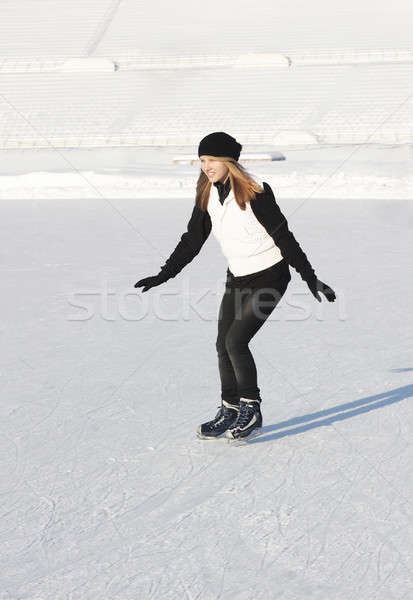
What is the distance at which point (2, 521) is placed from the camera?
9.82 ft

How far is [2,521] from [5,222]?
8.77 m

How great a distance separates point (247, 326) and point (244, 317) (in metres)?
0.04

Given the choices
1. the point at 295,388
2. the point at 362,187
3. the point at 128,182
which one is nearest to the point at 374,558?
the point at 295,388

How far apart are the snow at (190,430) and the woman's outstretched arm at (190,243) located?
2.40ft

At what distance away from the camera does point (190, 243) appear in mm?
3703

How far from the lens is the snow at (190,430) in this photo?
8.65ft

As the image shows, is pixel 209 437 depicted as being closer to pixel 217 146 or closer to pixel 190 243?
pixel 190 243

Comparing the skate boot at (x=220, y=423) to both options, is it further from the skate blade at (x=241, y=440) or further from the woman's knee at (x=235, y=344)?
the woman's knee at (x=235, y=344)

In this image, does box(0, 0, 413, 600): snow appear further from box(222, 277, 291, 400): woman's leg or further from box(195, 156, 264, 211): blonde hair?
box(195, 156, 264, 211): blonde hair

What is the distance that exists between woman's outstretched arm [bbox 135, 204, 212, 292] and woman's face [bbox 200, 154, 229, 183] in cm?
26

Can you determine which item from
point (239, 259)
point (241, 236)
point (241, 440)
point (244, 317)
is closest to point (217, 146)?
point (241, 236)

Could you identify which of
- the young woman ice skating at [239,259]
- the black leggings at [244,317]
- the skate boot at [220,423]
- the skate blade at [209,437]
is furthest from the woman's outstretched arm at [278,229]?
the skate blade at [209,437]

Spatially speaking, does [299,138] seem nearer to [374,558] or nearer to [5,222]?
[5,222]

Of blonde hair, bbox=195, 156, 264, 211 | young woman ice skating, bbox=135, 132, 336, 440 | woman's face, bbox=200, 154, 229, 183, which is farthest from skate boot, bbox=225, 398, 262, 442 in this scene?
woman's face, bbox=200, 154, 229, 183
